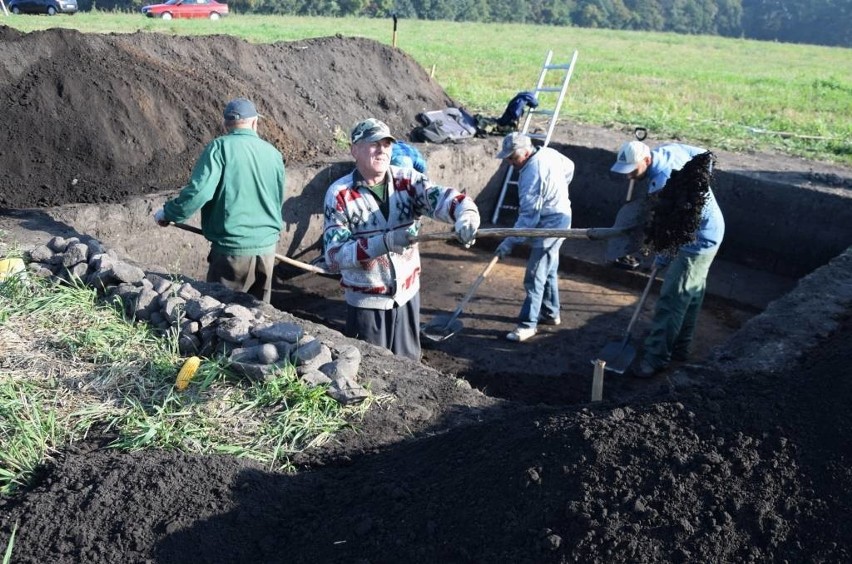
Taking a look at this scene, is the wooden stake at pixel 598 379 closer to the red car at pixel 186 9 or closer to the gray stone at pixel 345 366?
the gray stone at pixel 345 366

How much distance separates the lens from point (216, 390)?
4008mm

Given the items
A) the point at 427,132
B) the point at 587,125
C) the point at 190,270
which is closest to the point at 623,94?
the point at 587,125

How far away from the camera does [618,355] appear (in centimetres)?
700

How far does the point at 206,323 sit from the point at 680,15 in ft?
269

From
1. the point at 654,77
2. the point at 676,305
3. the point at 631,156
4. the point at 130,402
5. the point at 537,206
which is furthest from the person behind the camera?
the point at 654,77

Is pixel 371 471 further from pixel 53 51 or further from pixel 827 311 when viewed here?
pixel 53 51

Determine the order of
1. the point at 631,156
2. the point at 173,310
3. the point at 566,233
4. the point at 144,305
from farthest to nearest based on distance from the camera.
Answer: the point at 631,156 → the point at 144,305 → the point at 173,310 → the point at 566,233

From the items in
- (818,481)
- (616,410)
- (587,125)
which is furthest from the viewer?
(587,125)

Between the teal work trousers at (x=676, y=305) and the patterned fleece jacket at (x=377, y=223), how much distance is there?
2.80 m

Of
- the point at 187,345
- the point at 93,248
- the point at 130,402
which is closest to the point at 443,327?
the point at 93,248

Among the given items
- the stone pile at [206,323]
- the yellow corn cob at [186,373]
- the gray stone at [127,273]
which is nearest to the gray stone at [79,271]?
the stone pile at [206,323]

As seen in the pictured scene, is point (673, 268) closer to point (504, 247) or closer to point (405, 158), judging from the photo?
point (504, 247)

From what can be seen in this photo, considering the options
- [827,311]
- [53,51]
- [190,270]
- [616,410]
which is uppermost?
[53,51]

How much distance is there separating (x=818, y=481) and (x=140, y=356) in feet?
10.8
